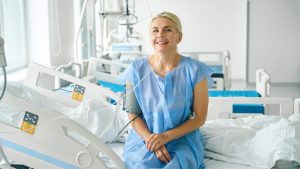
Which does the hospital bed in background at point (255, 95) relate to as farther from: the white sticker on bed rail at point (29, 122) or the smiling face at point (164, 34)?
the white sticker on bed rail at point (29, 122)

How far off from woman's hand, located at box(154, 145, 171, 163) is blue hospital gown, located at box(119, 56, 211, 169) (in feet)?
0.06

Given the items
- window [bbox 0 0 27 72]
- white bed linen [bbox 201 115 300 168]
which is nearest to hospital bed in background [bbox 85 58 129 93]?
window [bbox 0 0 27 72]

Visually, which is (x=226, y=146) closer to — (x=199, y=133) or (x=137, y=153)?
(x=199, y=133)

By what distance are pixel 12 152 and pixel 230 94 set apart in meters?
2.23

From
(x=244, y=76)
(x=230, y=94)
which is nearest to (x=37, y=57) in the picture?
(x=230, y=94)

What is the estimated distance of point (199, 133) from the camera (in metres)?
2.01

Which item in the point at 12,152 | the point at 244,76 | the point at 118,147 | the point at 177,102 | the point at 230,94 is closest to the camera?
the point at 12,152

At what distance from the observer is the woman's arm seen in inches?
72.3

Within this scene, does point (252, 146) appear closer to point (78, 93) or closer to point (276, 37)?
point (78, 93)

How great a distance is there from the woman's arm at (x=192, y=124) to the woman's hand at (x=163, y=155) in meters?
0.02

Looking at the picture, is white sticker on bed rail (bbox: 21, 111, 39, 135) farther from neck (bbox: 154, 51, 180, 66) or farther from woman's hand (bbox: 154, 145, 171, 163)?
neck (bbox: 154, 51, 180, 66)

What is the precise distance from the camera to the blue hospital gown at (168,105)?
6.06 ft

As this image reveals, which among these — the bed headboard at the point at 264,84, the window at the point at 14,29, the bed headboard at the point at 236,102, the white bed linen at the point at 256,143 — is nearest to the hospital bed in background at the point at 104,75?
the window at the point at 14,29

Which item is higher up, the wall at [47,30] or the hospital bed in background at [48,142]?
the wall at [47,30]
